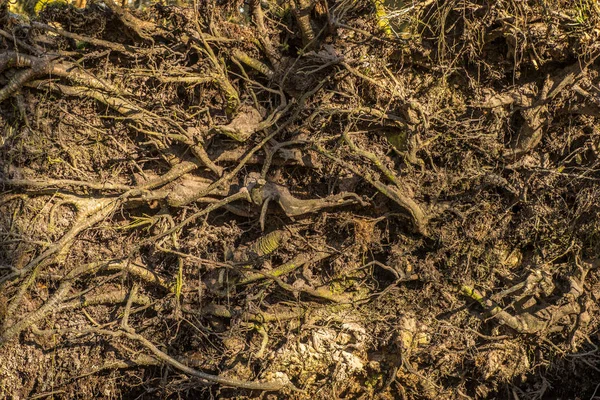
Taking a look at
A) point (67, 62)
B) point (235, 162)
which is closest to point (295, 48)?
point (235, 162)

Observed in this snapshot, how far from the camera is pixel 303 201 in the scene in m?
4.06

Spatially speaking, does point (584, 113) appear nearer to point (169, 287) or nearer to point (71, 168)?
point (169, 287)

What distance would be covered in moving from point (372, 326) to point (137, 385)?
1919 millimetres

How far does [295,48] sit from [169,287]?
2120 mm

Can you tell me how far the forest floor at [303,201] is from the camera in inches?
155

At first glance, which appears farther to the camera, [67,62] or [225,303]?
[225,303]

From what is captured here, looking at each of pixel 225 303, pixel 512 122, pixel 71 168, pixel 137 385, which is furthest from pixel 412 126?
pixel 137 385

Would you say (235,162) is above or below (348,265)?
above

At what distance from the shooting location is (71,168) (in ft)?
13.0

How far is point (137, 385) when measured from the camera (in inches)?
166

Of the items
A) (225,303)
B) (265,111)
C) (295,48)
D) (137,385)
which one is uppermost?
(295,48)

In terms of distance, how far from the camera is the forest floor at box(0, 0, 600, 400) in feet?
12.9

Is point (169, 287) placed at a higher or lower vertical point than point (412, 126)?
lower

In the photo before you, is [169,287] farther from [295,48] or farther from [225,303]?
[295,48]
